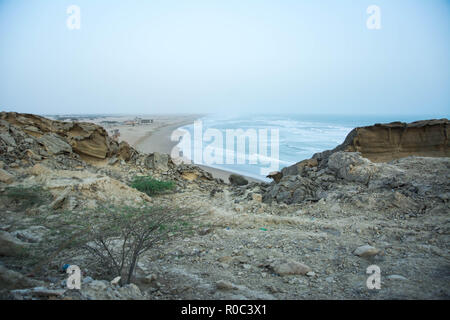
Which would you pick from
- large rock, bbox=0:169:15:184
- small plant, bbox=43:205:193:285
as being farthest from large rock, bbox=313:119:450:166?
large rock, bbox=0:169:15:184

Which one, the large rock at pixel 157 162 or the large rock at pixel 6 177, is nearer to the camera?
the large rock at pixel 6 177

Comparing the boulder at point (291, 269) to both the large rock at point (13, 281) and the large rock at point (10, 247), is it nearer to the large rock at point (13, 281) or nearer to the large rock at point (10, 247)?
the large rock at point (13, 281)

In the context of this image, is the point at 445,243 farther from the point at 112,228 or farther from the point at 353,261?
the point at 112,228

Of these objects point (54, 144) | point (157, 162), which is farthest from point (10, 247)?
point (157, 162)

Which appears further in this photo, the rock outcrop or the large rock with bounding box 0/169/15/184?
the rock outcrop

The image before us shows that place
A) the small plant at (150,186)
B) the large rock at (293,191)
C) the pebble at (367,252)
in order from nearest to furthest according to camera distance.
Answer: the pebble at (367,252), the large rock at (293,191), the small plant at (150,186)

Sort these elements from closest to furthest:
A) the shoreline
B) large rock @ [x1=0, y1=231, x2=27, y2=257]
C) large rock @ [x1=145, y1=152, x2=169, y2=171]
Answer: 1. large rock @ [x1=0, y1=231, x2=27, y2=257]
2. large rock @ [x1=145, y1=152, x2=169, y2=171]
3. the shoreline

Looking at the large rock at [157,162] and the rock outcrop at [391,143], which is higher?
the rock outcrop at [391,143]

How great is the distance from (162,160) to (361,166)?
20.7 feet

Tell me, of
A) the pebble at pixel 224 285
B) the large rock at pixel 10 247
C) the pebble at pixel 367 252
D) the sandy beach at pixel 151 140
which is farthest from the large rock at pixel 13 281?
the sandy beach at pixel 151 140

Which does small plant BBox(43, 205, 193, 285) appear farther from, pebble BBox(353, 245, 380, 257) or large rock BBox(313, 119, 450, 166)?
large rock BBox(313, 119, 450, 166)

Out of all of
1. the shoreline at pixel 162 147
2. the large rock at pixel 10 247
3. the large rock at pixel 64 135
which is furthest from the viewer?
the shoreline at pixel 162 147

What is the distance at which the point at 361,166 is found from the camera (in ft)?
23.1

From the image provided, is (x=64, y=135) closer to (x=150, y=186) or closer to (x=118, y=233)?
(x=150, y=186)
